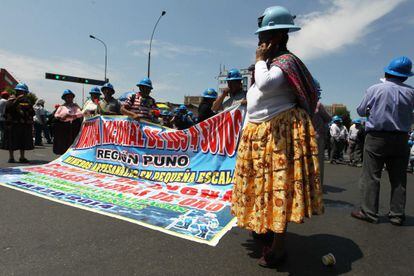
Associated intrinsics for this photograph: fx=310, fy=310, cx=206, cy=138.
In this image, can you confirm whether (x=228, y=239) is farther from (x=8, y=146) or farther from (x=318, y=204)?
(x=8, y=146)

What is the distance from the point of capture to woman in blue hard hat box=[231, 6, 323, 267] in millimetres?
2209

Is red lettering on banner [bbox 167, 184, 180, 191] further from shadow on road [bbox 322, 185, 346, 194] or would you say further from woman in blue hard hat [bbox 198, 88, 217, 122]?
shadow on road [bbox 322, 185, 346, 194]

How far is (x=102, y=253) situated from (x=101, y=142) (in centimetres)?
403

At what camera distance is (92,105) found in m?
7.86

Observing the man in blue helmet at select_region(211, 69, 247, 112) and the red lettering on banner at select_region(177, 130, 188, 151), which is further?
the red lettering on banner at select_region(177, 130, 188, 151)

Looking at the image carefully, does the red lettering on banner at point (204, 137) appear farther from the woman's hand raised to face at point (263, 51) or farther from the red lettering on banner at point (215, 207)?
the woman's hand raised to face at point (263, 51)

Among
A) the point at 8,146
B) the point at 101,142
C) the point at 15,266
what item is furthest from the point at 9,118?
the point at 15,266

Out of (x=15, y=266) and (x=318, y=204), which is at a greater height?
(x=318, y=204)

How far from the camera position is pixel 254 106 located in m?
2.41

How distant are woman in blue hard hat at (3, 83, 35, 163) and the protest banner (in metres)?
1.60

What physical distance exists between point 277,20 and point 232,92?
2428mm

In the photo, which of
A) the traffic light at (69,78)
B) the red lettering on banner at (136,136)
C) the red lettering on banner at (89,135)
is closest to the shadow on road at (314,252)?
the red lettering on banner at (136,136)

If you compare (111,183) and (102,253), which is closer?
(102,253)

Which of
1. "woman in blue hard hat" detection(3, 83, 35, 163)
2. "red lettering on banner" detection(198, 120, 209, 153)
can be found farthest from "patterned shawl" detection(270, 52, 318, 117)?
"woman in blue hard hat" detection(3, 83, 35, 163)
